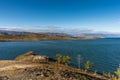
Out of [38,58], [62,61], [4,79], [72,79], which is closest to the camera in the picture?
[4,79]

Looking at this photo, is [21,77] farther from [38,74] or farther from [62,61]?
[62,61]

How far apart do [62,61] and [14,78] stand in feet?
182

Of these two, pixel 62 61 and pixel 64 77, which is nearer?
pixel 64 77

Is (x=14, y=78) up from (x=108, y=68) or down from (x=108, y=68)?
up

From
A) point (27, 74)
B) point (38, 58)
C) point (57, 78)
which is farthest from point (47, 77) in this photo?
point (38, 58)

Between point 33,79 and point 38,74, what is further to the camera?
point 38,74

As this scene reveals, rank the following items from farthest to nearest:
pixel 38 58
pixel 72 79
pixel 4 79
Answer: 1. pixel 38 58
2. pixel 72 79
3. pixel 4 79

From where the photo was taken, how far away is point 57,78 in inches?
1335

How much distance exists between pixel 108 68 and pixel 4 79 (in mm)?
69220

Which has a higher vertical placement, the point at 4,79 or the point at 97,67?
the point at 4,79

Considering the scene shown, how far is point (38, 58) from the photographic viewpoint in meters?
80.2

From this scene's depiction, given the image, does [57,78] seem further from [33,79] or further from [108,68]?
[108,68]

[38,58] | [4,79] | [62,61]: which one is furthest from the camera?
[62,61]

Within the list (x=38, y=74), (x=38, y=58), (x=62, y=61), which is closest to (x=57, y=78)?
(x=38, y=74)
